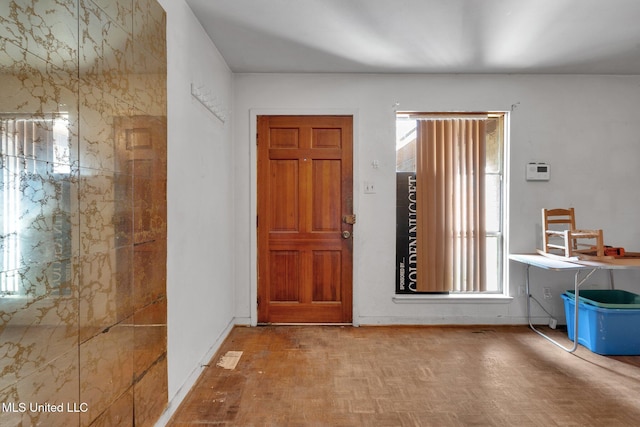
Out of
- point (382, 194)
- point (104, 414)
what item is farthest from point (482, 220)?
point (104, 414)

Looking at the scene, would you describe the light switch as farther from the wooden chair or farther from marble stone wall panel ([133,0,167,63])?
marble stone wall panel ([133,0,167,63])

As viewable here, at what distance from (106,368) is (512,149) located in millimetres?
3924

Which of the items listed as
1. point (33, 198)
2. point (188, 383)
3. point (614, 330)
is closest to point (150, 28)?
point (33, 198)

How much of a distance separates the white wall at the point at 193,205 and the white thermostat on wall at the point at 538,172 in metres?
3.13

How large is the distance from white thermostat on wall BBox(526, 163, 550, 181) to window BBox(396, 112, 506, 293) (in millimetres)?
277

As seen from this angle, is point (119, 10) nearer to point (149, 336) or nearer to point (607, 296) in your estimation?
point (149, 336)

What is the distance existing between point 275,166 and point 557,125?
300cm

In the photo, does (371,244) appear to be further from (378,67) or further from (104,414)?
(104,414)

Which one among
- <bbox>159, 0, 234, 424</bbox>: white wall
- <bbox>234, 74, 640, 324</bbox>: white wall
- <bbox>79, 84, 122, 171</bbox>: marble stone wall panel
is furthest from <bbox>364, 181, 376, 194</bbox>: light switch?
<bbox>79, 84, 122, 171</bbox>: marble stone wall panel

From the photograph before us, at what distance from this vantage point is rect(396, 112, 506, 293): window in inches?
149

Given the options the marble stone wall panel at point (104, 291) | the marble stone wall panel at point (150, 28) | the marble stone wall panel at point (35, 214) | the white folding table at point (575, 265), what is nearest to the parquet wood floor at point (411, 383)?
the white folding table at point (575, 265)

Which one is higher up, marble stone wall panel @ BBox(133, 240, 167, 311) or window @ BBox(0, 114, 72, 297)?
window @ BBox(0, 114, 72, 297)

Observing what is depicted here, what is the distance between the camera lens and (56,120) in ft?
3.79

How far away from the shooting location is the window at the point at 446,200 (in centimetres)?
378
